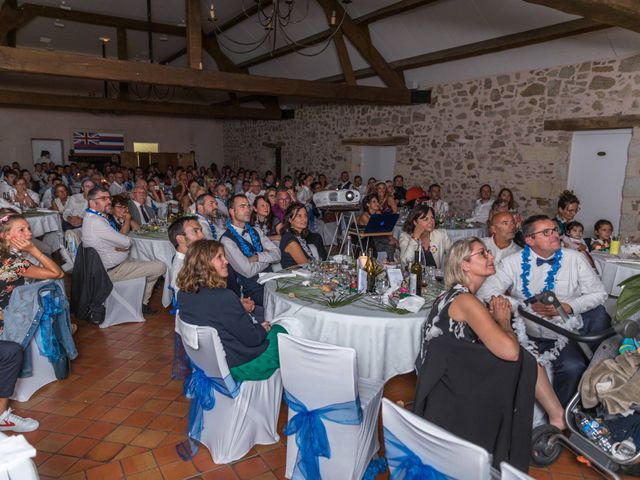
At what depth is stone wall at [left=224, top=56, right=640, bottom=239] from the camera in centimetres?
666

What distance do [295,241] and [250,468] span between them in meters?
1.91

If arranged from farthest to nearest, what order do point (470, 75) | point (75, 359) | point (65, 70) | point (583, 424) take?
point (470, 75) → point (65, 70) → point (75, 359) → point (583, 424)

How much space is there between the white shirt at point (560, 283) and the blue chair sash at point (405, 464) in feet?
5.03

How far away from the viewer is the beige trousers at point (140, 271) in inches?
174

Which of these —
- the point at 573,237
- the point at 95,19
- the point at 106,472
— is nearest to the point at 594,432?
the point at 106,472

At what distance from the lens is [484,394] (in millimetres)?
1956

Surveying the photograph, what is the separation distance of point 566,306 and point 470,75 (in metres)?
6.83

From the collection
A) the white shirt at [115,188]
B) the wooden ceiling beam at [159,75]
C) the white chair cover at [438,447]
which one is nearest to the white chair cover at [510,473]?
the white chair cover at [438,447]

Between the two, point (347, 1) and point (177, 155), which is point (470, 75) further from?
point (177, 155)

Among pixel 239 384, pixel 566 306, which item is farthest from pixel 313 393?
pixel 566 306

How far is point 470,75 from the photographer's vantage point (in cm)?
859

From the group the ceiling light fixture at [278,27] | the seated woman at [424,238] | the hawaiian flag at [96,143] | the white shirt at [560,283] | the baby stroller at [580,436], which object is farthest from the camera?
the hawaiian flag at [96,143]

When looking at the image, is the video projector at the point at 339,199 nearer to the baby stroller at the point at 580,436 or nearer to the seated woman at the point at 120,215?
the seated woman at the point at 120,215

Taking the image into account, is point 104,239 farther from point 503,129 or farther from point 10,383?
point 503,129
